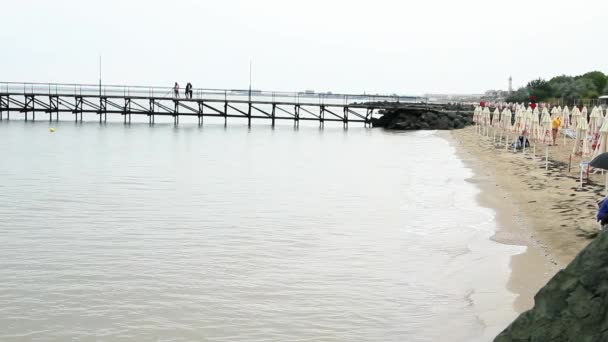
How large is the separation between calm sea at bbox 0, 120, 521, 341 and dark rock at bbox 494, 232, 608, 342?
2.92 m

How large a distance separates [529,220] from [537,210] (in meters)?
1.00

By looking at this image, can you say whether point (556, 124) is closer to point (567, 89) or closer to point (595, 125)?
point (595, 125)

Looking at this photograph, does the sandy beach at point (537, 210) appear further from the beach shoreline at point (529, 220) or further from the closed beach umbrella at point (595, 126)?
the closed beach umbrella at point (595, 126)

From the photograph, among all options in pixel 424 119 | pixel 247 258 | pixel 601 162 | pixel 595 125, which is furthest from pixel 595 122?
pixel 424 119


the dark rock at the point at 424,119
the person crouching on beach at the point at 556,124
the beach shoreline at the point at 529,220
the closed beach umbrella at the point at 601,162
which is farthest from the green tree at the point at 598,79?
the closed beach umbrella at the point at 601,162

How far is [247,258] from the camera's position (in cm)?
1186

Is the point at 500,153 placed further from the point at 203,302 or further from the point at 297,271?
the point at 203,302

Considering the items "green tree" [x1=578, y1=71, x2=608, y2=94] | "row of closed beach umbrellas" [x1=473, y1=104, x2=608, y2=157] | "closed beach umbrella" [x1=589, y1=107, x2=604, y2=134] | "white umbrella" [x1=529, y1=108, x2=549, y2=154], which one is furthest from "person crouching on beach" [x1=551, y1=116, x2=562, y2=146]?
"green tree" [x1=578, y1=71, x2=608, y2=94]

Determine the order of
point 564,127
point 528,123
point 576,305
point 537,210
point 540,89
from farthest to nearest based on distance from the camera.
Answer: point 540,89 → point 564,127 → point 528,123 → point 537,210 → point 576,305

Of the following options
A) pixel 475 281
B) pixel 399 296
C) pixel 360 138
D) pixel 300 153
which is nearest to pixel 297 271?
pixel 399 296

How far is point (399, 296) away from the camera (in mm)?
9742

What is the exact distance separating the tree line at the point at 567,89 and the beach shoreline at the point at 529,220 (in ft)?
118

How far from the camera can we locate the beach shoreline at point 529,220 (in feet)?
33.3

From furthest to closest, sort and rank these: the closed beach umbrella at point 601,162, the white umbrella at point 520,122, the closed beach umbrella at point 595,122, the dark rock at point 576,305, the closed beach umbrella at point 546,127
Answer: the white umbrella at point 520,122
the closed beach umbrella at point 546,127
the closed beach umbrella at point 595,122
the closed beach umbrella at point 601,162
the dark rock at point 576,305
